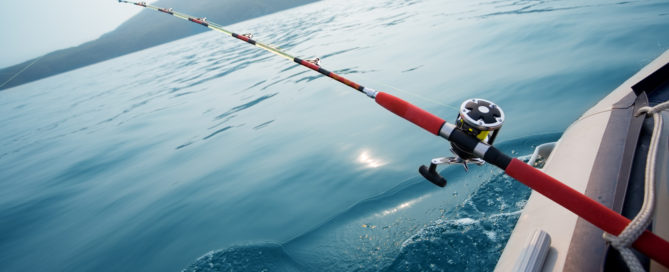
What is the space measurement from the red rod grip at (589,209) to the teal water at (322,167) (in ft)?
5.07

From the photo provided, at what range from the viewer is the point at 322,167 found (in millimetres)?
4988

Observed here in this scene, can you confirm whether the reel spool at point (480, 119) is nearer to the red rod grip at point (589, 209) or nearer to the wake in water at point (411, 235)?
the red rod grip at point (589, 209)

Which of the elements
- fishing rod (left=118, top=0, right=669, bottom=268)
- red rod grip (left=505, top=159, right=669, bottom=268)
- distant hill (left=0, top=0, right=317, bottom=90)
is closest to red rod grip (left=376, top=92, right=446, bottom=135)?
fishing rod (left=118, top=0, right=669, bottom=268)

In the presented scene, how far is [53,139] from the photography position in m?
11.1

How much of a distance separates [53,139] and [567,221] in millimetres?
14737

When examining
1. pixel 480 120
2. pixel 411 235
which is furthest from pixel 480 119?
pixel 411 235

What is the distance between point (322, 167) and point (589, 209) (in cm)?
395

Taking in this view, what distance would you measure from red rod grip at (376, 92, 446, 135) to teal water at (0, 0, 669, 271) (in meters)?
1.60

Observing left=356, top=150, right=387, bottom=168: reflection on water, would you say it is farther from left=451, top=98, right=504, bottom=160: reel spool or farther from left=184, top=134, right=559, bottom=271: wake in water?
left=451, top=98, right=504, bottom=160: reel spool

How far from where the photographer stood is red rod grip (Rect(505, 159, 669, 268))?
113 centimetres

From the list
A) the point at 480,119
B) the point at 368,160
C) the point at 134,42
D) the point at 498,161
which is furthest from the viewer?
the point at 134,42

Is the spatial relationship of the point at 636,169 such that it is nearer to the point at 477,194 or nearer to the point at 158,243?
the point at 477,194

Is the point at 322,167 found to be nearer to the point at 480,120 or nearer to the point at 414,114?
the point at 414,114

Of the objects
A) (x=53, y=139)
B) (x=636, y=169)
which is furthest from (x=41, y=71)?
(x=636, y=169)
